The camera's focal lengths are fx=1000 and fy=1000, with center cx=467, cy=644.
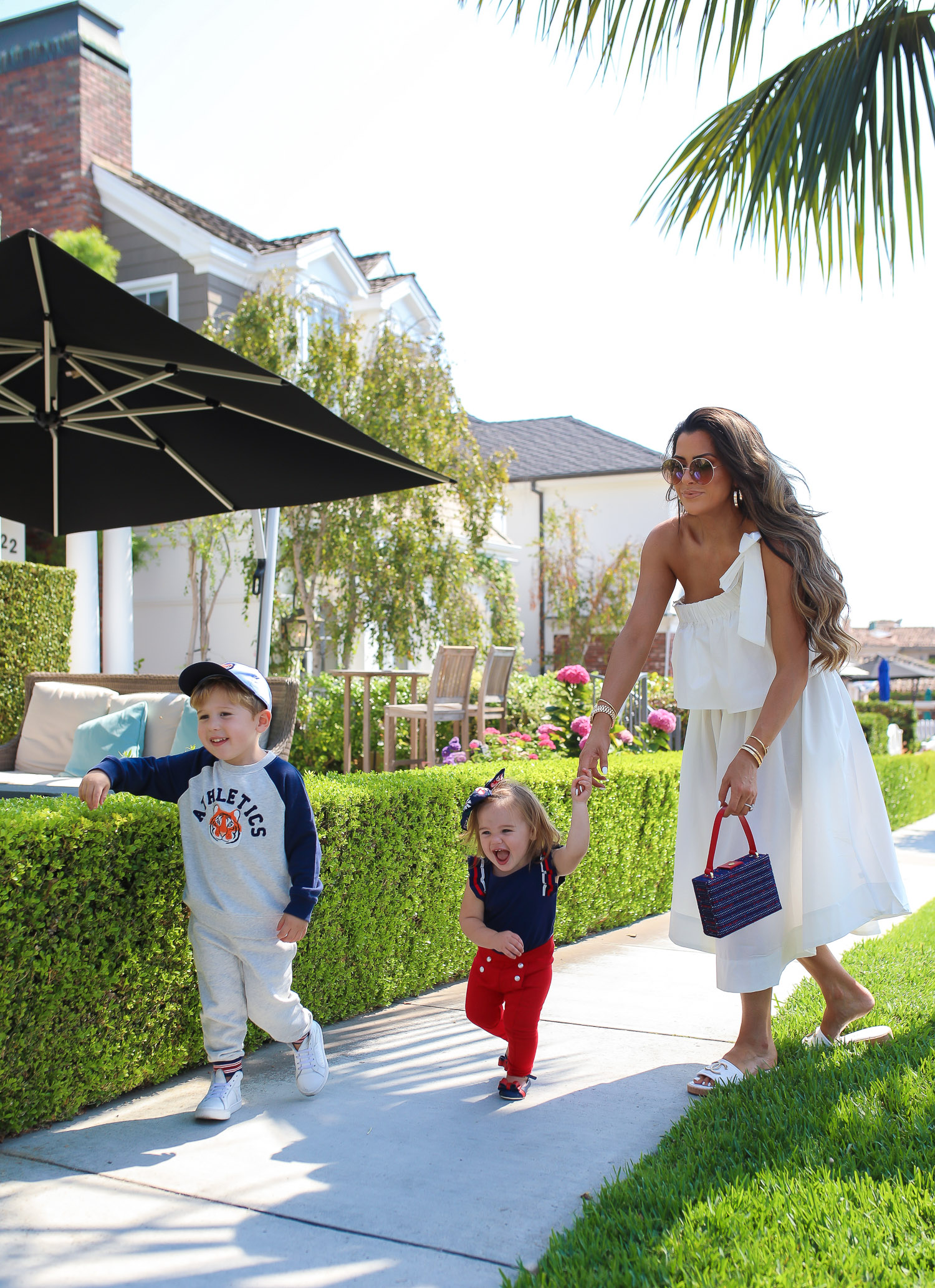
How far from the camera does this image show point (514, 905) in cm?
311

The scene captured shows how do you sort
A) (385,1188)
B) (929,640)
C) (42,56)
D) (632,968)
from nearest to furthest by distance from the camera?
(385,1188), (632,968), (42,56), (929,640)

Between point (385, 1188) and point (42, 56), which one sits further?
point (42, 56)

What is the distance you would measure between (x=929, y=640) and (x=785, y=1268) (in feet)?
313

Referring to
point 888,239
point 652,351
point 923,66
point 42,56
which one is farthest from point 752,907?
point 42,56

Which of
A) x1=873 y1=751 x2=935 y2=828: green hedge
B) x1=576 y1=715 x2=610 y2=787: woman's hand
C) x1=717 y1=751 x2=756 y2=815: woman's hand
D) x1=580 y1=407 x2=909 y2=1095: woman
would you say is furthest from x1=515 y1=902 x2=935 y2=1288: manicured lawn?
x1=873 y1=751 x2=935 y2=828: green hedge

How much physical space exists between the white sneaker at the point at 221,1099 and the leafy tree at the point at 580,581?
18688 mm

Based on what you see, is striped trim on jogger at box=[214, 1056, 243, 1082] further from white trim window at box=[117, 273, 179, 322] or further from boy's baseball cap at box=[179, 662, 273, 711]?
white trim window at box=[117, 273, 179, 322]

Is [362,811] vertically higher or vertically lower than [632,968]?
higher

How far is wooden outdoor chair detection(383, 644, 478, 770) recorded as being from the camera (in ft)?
28.0

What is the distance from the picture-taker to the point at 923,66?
4082 millimetres

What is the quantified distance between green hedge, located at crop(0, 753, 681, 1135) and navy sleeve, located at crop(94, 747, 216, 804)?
73mm

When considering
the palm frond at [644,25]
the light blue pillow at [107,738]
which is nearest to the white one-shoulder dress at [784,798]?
the palm frond at [644,25]

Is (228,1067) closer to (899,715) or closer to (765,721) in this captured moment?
(765,721)

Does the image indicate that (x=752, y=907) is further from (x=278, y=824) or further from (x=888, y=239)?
(x=888, y=239)
